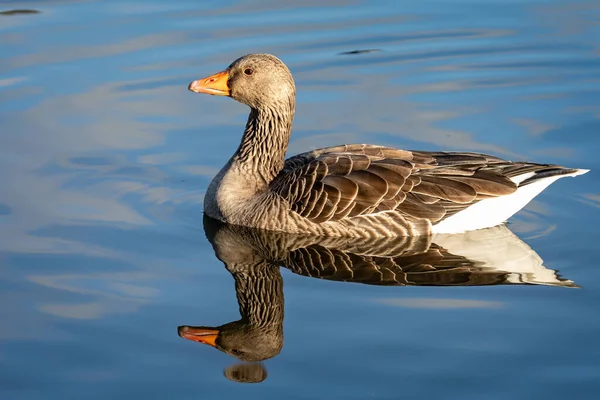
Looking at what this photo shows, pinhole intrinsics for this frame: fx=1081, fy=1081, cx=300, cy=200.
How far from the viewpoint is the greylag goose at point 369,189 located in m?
12.2

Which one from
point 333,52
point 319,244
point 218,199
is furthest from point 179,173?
point 333,52

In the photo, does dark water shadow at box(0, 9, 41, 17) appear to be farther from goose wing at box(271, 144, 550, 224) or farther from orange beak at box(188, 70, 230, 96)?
goose wing at box(271, 144, 550, 224)

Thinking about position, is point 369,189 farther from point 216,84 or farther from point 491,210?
point 216,84

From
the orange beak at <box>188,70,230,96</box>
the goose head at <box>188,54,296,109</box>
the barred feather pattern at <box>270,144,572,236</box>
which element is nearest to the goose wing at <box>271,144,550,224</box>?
the barred feather pattern at <box>270,144,572,236</box>

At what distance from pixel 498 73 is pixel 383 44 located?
2.16m

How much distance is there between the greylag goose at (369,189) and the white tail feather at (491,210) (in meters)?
0.01

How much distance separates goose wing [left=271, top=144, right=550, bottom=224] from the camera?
12242 millimetres

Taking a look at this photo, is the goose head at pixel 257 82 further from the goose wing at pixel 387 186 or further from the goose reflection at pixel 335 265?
the goose reflection at pixel 335 265

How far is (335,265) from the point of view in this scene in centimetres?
1153

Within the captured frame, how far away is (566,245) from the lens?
11766 millimetres

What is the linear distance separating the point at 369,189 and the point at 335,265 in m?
1.15

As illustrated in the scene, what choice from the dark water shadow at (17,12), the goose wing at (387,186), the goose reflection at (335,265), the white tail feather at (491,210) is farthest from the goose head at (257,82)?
the dark water shadow at (17,12)

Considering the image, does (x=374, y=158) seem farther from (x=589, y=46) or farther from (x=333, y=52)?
(x=589, y=46)

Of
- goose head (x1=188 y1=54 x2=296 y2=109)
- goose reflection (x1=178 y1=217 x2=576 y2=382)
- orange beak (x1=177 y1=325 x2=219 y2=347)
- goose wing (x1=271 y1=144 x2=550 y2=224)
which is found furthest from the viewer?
goose head (x1=188 y1=54 x2=296 y2=109)
